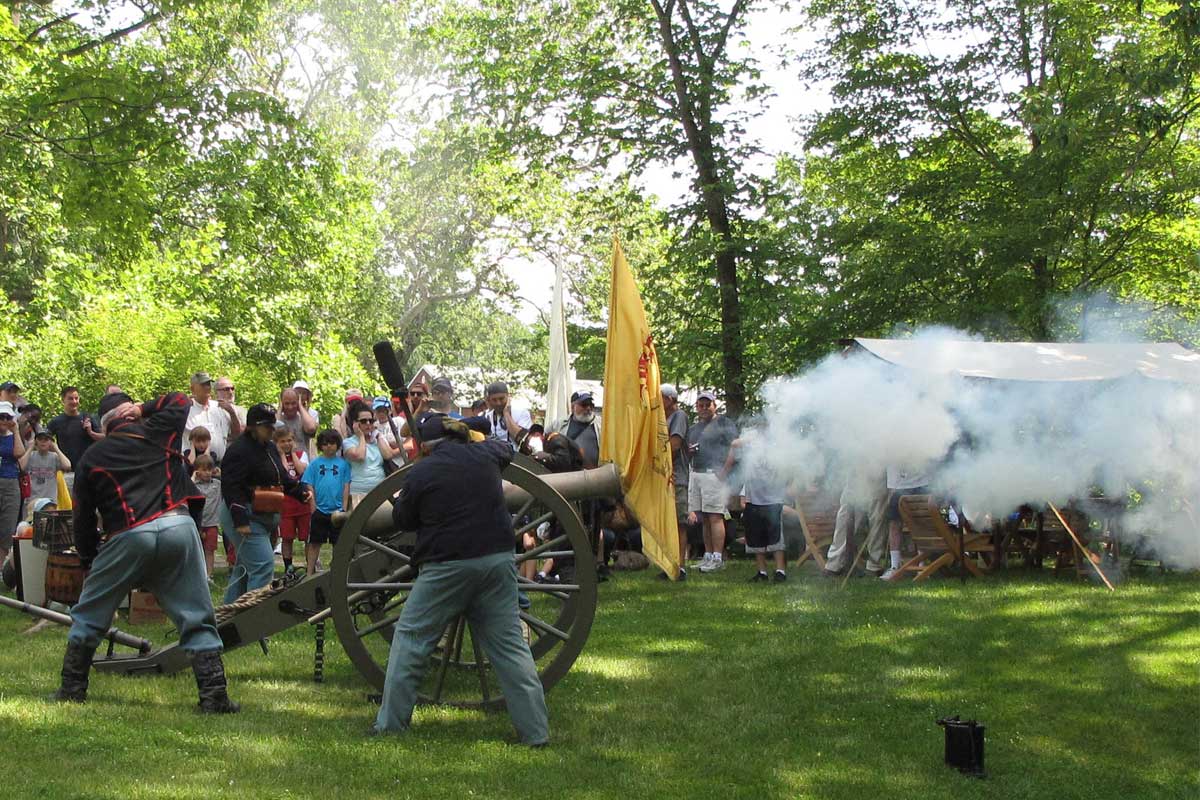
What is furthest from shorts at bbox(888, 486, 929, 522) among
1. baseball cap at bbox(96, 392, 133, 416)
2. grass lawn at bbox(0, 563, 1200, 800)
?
baseball cap at bbox(96, 392, 133, 416)

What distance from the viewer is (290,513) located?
1074cm

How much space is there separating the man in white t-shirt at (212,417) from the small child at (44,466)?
1.07 m

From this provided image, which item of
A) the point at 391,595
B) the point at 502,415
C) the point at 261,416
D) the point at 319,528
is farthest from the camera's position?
the point at 502,415

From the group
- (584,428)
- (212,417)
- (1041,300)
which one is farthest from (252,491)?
(1041,300)

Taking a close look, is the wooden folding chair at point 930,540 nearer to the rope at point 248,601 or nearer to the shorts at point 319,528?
the shorts at point 319,528

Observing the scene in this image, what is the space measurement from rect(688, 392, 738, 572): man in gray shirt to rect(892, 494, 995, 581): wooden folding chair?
1698 mm

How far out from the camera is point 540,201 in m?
28.9

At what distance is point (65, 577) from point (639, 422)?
3.92 meters

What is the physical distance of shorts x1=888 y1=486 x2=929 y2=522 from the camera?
11625mm

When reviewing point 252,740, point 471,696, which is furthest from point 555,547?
point 252,740

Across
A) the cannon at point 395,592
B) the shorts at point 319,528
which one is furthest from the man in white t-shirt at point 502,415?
the cannon at point 395,592

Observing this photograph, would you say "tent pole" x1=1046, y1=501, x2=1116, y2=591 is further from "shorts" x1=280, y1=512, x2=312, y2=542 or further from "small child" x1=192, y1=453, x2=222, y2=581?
"small child" x1=192, y1=453, x2=222, y2=581

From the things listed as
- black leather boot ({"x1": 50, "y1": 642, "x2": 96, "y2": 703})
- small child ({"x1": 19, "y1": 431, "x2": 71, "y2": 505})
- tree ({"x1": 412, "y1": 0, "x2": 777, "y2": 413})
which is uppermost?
tree ({"x1": 412, "y1": 0, "x2": 777, "y2": 413})

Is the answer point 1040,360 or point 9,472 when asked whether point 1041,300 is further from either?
point 9,472
